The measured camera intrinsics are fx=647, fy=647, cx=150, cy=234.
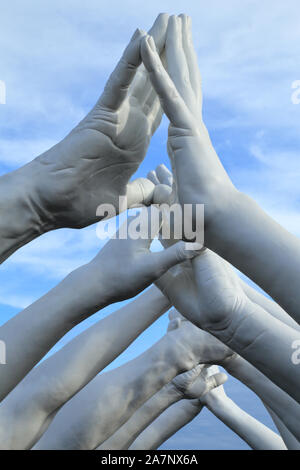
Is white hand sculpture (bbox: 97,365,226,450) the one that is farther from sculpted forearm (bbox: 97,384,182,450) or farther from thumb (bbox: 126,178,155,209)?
thumb (bbox: 126,178,155,209)

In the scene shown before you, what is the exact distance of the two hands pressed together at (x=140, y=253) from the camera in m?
4.98

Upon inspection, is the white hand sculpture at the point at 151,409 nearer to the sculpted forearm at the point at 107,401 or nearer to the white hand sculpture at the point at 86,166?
the sculpted forearm at the point at 107,401

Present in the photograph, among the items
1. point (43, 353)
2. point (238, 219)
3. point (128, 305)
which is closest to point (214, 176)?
point (238, 219)

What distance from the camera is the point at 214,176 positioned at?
16.6ft

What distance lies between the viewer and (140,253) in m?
6.16

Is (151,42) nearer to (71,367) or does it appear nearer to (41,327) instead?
(41,327)

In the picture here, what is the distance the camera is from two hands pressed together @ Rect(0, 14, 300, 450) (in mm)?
4980

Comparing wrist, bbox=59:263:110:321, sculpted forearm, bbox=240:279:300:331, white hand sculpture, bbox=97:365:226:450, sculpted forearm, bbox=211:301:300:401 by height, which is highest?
wrist, bbox=59:263:110:321

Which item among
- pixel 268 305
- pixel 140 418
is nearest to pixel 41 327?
pixel 268 305

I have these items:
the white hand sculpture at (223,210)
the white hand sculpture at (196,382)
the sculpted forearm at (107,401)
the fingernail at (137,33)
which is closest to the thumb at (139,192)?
the white hand sculpture at (223,210)

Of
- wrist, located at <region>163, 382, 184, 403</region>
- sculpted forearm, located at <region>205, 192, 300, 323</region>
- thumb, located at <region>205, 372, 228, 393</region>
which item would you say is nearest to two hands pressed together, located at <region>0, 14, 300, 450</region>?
sculpted forearm, located at <region>205, 192, 300, 323</region>

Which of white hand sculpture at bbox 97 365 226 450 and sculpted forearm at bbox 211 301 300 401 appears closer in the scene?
sculpted forearm at bbox 211 301 300 401
